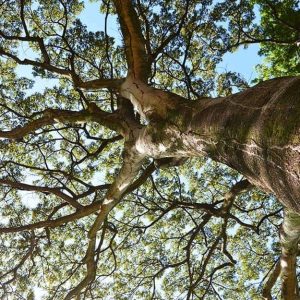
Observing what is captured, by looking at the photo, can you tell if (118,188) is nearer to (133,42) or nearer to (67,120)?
(67,120)

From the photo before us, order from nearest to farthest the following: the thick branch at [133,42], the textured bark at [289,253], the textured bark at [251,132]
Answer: the textured bark at [251,132]
the textured bark at [289,253]
the thick branch at [133,42]

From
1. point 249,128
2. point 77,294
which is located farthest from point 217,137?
point 77,294

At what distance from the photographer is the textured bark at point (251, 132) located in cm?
212

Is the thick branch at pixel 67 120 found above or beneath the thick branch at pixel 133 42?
beneath

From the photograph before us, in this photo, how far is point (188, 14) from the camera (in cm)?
898

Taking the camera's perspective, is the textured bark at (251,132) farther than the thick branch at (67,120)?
No

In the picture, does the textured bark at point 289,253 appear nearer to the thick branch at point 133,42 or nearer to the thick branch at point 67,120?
the thick branch at point 67,120

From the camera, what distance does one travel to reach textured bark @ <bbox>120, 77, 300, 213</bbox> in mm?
2125

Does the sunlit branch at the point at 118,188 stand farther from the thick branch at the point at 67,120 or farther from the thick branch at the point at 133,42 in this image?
the thick branch at the point at 133,42

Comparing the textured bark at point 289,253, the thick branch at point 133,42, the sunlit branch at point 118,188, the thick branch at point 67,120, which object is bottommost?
the textured bark at point 289,253

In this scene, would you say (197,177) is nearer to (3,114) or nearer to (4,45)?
(3,114)

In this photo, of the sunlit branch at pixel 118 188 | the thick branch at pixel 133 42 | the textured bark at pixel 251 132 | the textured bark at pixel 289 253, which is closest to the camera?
the textured bark at pixel 251 132

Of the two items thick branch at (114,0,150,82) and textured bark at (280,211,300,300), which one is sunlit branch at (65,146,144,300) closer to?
thick branch at (114,0,150,82)

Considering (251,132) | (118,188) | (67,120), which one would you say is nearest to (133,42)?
(67,120)
